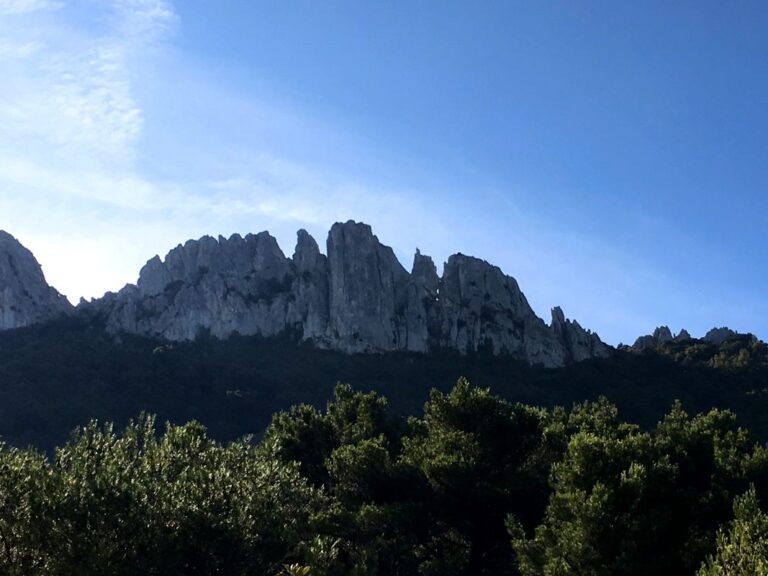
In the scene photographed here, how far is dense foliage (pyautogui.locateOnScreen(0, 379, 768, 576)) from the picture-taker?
1852 centimetres

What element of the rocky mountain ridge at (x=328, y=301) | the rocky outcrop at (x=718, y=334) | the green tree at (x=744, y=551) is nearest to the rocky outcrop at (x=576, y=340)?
the rocky mountain ridge at (x=328, y=301)

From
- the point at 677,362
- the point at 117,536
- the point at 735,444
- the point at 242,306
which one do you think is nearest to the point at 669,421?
the point at 735,444

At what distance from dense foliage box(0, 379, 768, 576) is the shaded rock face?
69557 mm

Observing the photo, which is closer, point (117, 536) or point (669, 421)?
point (117, 536)

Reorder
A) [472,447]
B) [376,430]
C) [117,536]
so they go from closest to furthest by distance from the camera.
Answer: [117,536], [472,447], [376,430]

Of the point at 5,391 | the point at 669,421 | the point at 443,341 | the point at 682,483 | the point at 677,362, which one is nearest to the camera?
the point at 682,483

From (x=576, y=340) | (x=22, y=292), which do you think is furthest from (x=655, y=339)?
(x=22, y=292)

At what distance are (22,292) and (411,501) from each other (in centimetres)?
10338

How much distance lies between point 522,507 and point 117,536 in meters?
17.1

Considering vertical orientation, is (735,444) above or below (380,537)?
above

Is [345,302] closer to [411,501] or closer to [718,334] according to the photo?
[718,334]

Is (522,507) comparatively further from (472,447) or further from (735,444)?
(735,444)

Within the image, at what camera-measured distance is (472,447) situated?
33.2 metres

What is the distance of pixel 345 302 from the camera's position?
11156cm
